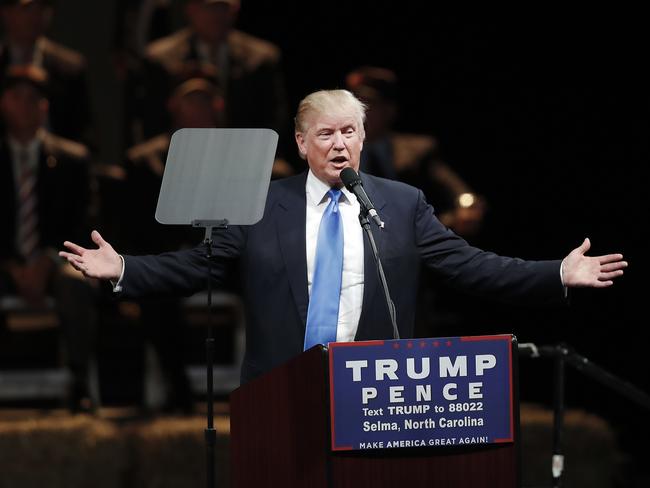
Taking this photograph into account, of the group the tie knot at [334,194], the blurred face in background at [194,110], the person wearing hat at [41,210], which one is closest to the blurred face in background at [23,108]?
the person wearing hat at [41,210]

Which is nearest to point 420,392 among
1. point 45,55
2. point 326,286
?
point 326,286

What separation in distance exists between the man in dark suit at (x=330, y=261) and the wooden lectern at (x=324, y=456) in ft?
1.30

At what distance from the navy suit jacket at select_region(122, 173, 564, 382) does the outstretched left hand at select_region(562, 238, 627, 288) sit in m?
0.03

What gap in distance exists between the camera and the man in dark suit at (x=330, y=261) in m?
3.09

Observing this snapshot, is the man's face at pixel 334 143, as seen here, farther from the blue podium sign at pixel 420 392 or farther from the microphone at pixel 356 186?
the blue podium sign at pixel 420 392

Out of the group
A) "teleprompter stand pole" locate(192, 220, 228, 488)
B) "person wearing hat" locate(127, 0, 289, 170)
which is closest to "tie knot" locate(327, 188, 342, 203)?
"teleprompter stand pole" locate(192, 220, 228, 488)

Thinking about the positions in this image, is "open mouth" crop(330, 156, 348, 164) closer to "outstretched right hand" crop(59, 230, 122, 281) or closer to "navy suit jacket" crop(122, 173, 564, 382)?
"navy suit jacket" crop(122, 173, 564, 382)

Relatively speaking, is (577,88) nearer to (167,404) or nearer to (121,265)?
(167,404)

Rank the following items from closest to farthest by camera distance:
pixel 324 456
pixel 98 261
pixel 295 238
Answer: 1. pixel 324 456
2. pixel 98 261
3. pixel 295 238

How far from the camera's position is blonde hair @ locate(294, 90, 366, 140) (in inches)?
126

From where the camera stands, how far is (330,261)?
311cm

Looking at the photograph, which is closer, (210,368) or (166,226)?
(210,368)

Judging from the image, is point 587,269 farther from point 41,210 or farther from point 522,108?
point 41,210

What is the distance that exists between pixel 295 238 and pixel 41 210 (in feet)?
9.87
